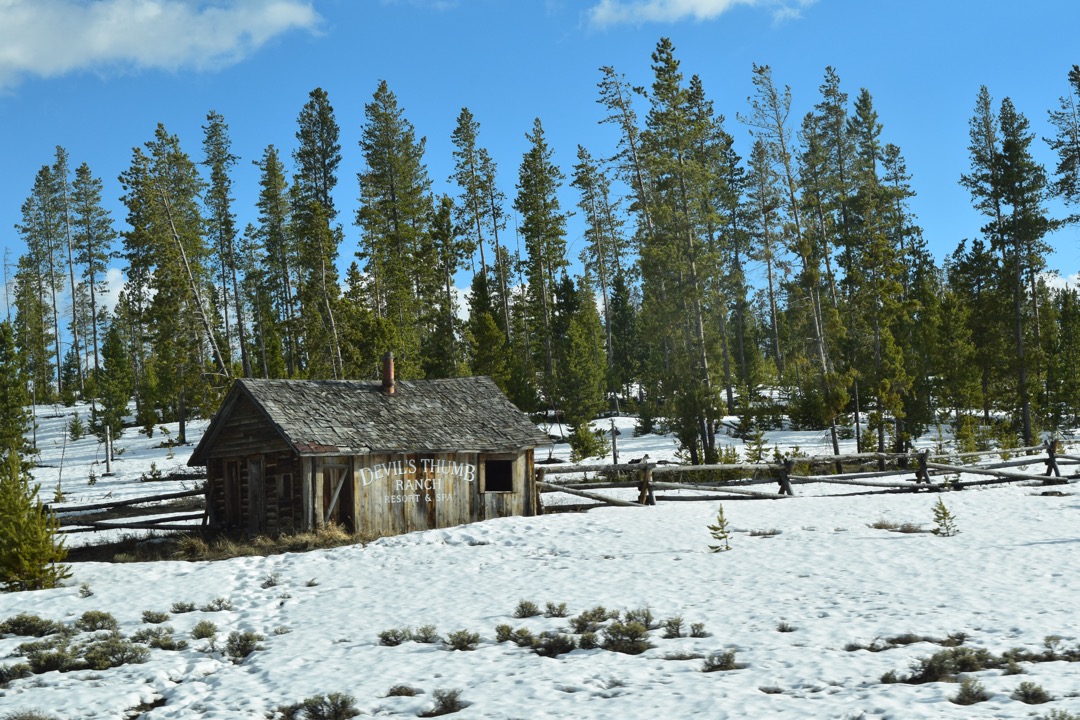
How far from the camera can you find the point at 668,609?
13633 millimetres

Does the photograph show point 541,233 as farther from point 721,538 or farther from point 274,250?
point 721,538

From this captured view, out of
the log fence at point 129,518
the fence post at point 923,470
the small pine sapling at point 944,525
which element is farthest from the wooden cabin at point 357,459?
the fence post at point 923,470

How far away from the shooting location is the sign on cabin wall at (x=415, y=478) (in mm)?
23156

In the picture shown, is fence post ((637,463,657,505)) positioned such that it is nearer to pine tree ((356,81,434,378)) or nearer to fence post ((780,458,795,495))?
fence post ((780,458,795,495))

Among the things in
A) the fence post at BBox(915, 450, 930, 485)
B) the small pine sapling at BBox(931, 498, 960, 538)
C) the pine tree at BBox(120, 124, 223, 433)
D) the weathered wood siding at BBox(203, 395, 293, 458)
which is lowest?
the small pine sapling at BBox(931, 498, 960, 538)

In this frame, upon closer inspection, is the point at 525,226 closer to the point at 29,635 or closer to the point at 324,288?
the point at 324,288

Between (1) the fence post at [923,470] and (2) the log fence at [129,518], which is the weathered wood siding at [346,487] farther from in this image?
(1) the fence post at [923,470]

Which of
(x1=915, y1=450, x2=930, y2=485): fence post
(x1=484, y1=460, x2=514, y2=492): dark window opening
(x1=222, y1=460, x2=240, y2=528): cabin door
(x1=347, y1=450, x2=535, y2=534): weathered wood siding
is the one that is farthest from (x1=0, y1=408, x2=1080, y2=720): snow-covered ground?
(x1=222, y1=460, x2=240, y2=528): cabin door

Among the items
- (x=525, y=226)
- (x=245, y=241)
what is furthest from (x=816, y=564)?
(x=245, y=241)

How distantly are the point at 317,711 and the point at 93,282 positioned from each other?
7190 centimetres

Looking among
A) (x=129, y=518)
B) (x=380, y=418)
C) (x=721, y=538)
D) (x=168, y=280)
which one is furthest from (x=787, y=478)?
(x=168, y=280)

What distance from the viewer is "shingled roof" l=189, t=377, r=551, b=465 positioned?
2278 centimetres

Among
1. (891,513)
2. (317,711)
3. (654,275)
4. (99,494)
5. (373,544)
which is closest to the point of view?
(317,711)

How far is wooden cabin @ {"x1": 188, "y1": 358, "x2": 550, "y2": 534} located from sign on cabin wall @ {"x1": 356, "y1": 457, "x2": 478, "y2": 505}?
0.09 ft
